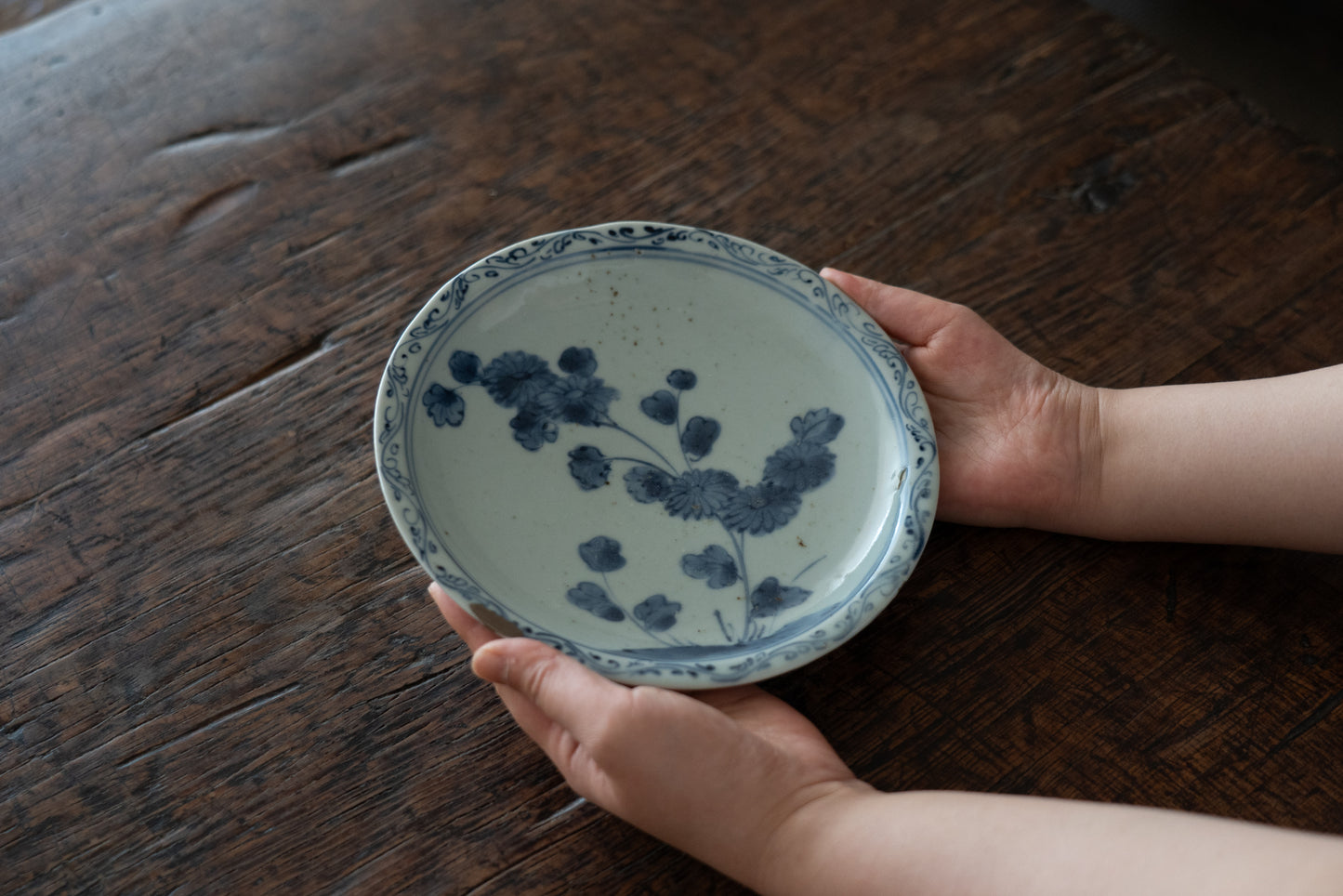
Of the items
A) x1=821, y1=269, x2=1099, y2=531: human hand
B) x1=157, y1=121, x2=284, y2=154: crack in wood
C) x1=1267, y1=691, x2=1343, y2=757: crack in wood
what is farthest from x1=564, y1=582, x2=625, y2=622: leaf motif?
x1=157, y1=121, x2=284, y2=154: crack in wood

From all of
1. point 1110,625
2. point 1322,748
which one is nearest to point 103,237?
point 1110,625

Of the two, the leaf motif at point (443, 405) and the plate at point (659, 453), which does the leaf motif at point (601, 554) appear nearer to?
the plate at point (659, 453)

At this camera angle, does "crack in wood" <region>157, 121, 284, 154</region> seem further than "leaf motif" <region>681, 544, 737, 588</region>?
Yes

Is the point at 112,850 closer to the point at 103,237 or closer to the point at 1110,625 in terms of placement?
the point at 103,237

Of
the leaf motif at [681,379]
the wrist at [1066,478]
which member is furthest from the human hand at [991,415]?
the leaf motif at [681,379]

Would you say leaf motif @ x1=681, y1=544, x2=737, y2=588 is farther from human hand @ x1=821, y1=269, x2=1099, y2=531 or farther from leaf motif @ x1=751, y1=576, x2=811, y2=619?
human hand @ x1=821, y1=269, x2=1099, y2=531

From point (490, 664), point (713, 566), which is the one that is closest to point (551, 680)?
point (490, 664)
